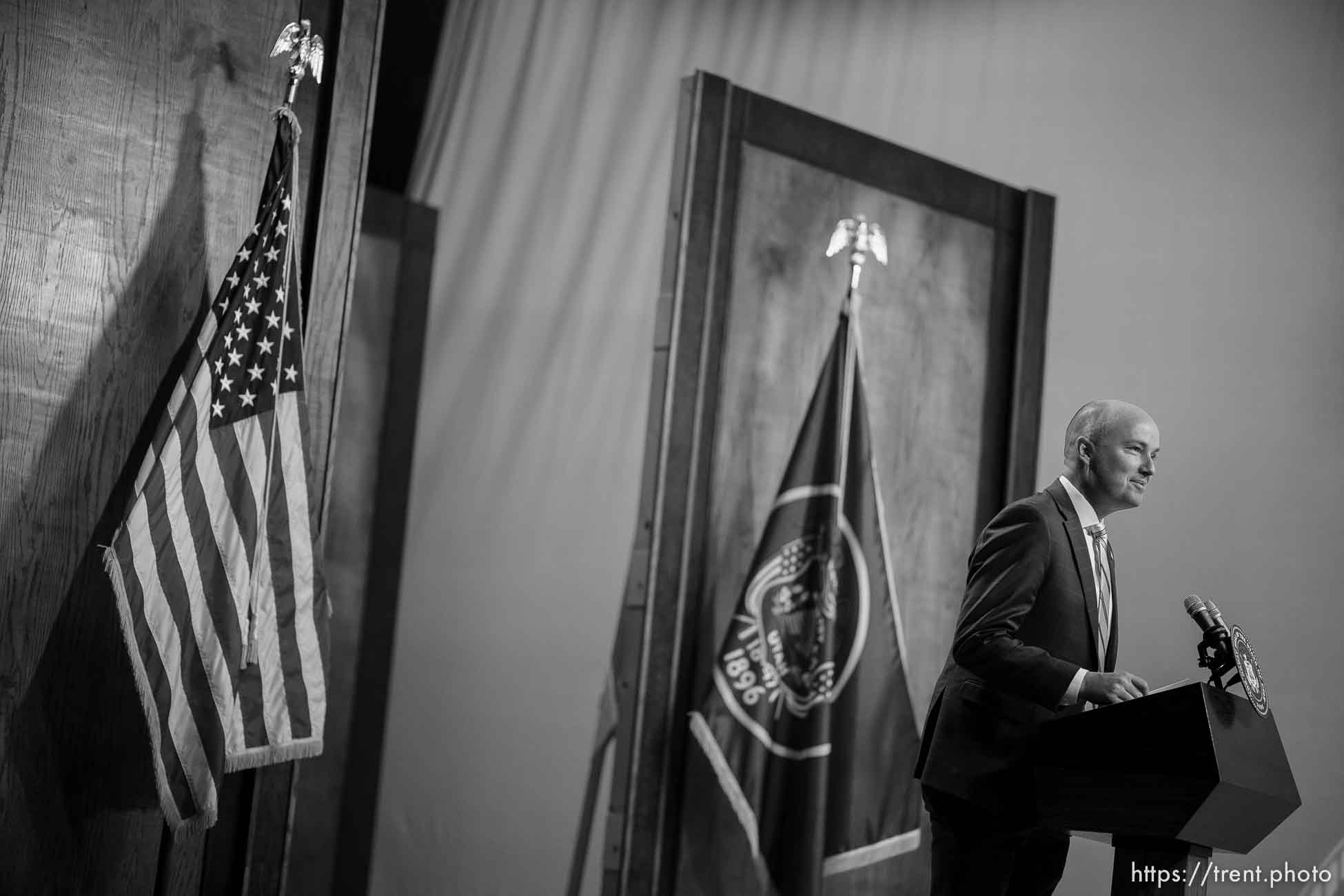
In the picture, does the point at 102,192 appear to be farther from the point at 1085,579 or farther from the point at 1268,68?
the point at 1268,68

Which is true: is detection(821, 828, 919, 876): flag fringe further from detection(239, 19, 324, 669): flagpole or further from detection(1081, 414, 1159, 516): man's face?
detection(239, 19, 324, 669): flagpole

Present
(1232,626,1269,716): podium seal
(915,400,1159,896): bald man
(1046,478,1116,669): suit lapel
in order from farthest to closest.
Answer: (1046,478,1116,669): suit lapel → (915,400,1159,896): bald man → (1232,626,1269,716): podium seal

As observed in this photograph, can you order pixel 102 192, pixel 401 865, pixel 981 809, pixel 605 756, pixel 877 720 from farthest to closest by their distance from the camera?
pixel 401 865, pixel 605 756, pixel 877 720, pixel 102 192, pixel 981 809

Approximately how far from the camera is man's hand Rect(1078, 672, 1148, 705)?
239 centimetres

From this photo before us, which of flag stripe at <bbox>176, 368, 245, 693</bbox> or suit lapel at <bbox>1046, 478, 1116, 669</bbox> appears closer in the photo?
suit lapel at <bbox>1046, 478, 1116, 669</bbox>

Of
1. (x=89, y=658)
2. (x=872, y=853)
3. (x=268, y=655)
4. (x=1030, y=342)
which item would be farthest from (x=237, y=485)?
(x=1030, y=342)

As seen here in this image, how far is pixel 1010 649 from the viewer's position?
249 centimetres

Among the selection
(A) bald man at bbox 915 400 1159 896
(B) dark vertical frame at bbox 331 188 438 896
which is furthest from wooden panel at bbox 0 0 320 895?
(B) dark vertical frame at bbox 331 188 438 896

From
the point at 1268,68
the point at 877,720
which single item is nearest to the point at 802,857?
the point at 877,720

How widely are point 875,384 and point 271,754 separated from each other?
1.76 m

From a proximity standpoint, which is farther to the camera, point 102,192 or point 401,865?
point 401,865

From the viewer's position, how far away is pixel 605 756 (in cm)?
457

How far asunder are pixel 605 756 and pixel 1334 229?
8.54 feet

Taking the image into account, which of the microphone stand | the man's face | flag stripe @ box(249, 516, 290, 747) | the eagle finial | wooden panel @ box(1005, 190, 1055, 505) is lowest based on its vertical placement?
flag stripe @ box(249, 516, 290, 747)
